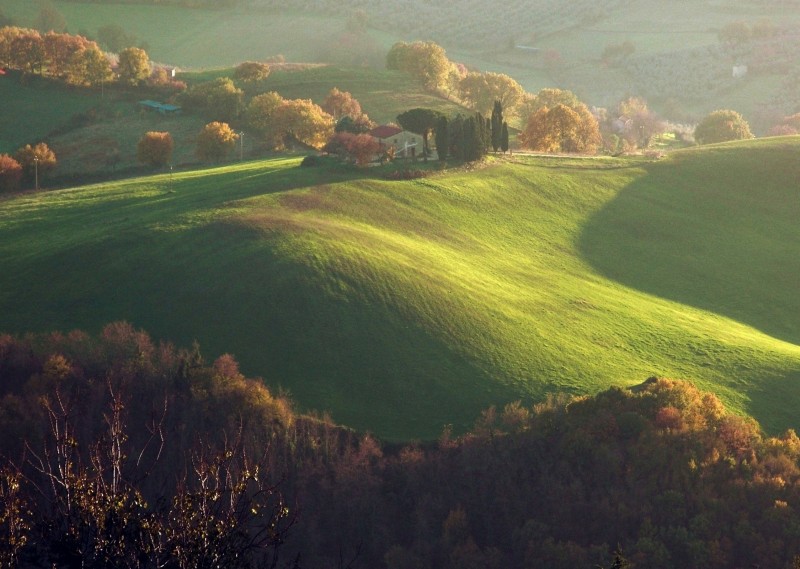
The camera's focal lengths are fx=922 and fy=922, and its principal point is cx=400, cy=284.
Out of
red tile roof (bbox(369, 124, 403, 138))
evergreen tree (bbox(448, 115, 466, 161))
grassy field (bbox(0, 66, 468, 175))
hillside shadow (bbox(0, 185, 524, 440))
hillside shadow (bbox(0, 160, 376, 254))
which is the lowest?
hillside shadow (bbox(0, 185, 524, 440))

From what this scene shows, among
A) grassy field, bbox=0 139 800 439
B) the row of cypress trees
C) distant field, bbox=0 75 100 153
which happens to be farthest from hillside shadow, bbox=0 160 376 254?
distant field, bbox=0 75 100 153

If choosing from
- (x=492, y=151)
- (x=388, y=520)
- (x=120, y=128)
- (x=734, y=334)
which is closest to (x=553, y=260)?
(x=734, y=334)

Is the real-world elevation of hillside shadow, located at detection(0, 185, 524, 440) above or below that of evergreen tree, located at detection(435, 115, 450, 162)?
below

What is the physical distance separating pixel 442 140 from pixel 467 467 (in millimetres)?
59830

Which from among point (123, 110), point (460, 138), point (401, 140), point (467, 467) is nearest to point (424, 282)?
point (467, 467)

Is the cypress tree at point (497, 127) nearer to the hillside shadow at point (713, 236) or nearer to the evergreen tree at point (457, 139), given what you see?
the evergreen tree at point (457, 139)

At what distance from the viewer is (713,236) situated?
100250mm

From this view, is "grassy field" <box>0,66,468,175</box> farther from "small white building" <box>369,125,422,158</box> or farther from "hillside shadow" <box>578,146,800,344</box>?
"hillside shadow" <box>578,146,800,344</box>

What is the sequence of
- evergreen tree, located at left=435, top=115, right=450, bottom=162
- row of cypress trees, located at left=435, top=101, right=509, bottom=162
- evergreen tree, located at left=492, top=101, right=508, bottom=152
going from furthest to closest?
1. evergreen tree, located at left=492, top=101, right=508, bottom=152
2. row of cypress trees, located at left=435, top=101, right=509, bottom=162
3. evergreen tree, located at left=435, top=115, right=450, bottom=162

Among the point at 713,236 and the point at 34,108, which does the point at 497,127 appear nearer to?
the point at 713,236

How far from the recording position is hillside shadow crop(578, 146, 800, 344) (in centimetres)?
8594

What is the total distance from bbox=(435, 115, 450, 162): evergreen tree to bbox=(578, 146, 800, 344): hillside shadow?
19281 millimetres

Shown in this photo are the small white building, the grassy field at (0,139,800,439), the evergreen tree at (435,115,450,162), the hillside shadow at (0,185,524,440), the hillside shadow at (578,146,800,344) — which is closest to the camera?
the hillside shadow at (0,185,524,440)

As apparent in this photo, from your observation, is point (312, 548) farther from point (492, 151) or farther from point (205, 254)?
point (492, 151)
